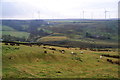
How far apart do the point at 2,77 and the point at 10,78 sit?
2.93ft

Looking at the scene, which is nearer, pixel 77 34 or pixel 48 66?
pixel 48 66

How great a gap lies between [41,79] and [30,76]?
1.61m

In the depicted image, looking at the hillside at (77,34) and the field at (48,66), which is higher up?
the hillside at (77,34)

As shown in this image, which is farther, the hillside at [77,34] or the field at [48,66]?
the hillside at [77,34]

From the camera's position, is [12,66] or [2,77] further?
[12,66]

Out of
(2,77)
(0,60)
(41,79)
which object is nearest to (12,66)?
→ (0,60)

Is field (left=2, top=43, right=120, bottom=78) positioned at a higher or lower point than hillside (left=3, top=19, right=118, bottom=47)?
Result: lower

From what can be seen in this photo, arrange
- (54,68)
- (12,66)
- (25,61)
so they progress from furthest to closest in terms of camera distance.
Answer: (25,61) < (54,68) < (12,66)

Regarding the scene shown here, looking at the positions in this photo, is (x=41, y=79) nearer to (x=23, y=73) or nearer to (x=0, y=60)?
(x=23, y=73)

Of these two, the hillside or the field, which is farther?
the hillside

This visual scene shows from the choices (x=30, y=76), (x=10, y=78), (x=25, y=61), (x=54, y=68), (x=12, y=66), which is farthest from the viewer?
(x=25, y=61)

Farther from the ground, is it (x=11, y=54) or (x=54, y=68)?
(x=11, y=54)

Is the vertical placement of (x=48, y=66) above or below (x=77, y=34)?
below

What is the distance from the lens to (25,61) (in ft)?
78.4
